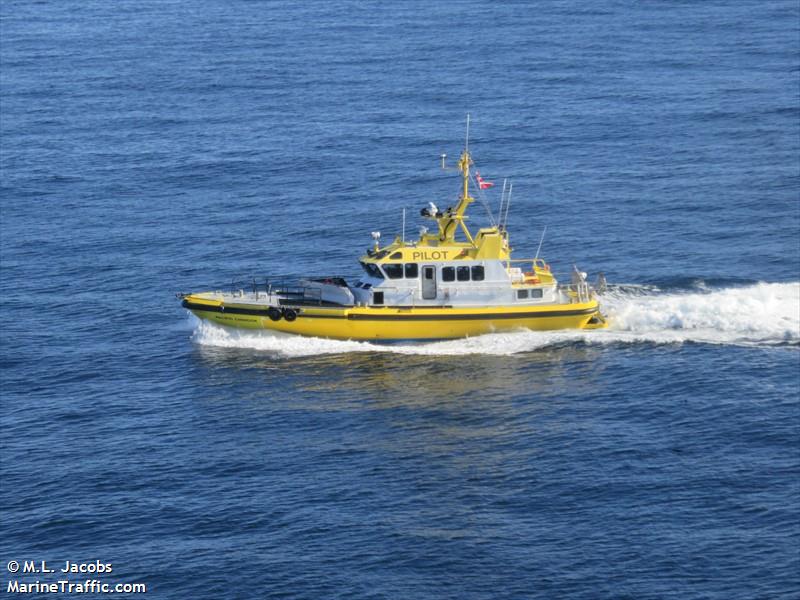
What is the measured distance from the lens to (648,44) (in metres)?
124

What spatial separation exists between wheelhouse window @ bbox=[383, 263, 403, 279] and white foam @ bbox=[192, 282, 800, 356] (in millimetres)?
3435

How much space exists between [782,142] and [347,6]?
178ft

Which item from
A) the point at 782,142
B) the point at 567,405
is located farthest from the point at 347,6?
the point at 567,405

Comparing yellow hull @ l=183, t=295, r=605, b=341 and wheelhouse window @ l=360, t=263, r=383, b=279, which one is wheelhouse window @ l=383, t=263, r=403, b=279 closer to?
wheelhouse window @ l=360, t=263, r=383, b=279

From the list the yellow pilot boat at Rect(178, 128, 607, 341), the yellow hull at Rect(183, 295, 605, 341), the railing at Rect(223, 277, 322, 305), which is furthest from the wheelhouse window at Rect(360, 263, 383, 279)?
the railing at Rect(223, 277, 322, 305)

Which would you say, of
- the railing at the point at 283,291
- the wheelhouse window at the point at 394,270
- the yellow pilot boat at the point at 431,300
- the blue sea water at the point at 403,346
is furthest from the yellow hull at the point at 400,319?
the wheelhouse window at the point at 394,270

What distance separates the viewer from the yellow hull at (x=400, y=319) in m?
71.9

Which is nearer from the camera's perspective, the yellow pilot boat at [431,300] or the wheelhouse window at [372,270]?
the yellow pilot boat at [431,300]

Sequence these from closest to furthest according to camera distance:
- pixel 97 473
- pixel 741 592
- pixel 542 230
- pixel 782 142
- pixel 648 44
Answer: pixel 741 592, pixel 97 473, pixel 542 230, pixel 782 142, pixel 648 44

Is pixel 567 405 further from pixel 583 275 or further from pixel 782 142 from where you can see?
pixel 782 142

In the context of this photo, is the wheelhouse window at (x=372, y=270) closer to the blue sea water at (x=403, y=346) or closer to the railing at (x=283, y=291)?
the railing at (x=283, y=291)

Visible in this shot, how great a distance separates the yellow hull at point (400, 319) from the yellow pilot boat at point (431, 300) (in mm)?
49

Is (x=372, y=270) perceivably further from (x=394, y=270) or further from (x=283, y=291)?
(x=283, y=291)

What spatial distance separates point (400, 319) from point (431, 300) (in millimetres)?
2260
